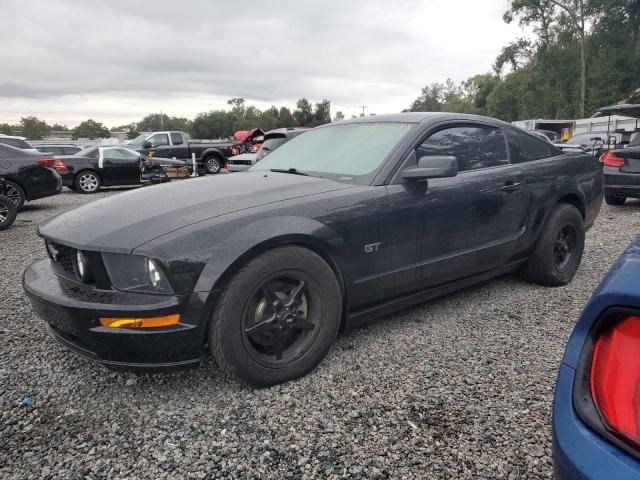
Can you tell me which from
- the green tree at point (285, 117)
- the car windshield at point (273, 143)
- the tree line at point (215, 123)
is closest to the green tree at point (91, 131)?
the tree line at point (215, 123)

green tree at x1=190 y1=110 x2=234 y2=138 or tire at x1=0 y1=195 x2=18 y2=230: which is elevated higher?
green tree at x1=190 y1=110 x2=234 y2=138

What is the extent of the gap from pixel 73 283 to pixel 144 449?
0.89 metres

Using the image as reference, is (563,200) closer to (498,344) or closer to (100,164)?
(498,344)

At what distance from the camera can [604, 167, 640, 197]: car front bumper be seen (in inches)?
280

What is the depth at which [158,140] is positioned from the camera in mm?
15625

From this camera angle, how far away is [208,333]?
2150mm

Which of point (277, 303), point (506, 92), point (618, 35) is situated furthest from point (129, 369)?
point (506, 92)

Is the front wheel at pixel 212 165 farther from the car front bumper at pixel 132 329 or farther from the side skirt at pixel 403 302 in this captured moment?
the car front bumper at pixel 132 329

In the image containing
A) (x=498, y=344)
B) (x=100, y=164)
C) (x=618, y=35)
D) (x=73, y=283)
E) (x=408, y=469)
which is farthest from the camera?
(x=618, y=35)

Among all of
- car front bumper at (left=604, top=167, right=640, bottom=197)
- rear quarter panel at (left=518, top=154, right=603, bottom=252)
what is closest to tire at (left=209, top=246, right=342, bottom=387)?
rear quarter panel at (left=518, top=154, right=603, bottom=252)

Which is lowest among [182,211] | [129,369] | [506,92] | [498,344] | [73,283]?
[498,344]

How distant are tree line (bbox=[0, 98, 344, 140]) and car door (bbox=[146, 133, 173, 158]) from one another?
49.5m

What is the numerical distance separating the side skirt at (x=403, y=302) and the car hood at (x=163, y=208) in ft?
2.45

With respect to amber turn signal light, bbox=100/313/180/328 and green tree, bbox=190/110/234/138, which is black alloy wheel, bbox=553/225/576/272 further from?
green tree, bbox=190/110/234/138
